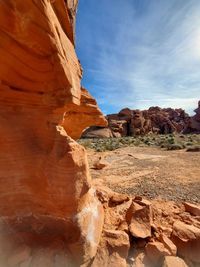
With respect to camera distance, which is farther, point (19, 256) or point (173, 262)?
point (173, 262)

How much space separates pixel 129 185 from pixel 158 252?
16.6 ft

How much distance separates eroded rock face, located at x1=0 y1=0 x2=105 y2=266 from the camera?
288 cm

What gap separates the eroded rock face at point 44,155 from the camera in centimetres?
288

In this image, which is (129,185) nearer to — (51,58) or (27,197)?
(27,197)

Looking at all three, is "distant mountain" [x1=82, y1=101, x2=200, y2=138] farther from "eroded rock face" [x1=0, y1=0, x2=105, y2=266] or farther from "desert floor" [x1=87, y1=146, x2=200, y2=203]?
"eroded rock face" [x1=0, y1=0, x2=105, y2=266]

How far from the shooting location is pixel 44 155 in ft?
10.7

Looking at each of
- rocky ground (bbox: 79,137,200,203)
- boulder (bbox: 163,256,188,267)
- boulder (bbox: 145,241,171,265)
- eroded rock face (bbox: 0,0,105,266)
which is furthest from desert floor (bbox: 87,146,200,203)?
eroded rock face (bbox: 0,0,105,266)

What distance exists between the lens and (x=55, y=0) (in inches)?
108

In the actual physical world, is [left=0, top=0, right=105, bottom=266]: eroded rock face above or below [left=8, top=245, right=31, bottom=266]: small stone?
above

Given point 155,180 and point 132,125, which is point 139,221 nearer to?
point 155,180

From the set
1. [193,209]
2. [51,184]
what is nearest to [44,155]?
[51,184]

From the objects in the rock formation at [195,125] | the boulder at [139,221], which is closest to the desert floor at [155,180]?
the boulder at [139,221]

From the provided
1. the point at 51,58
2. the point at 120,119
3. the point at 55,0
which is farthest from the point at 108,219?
the point at 120,119

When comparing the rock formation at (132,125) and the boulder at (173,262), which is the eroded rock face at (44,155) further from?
the rock formation at (132,125)
